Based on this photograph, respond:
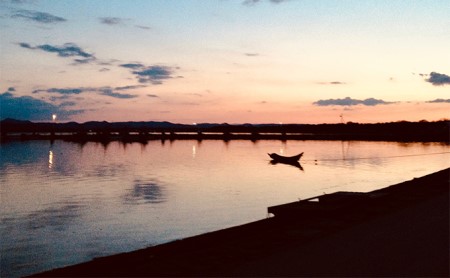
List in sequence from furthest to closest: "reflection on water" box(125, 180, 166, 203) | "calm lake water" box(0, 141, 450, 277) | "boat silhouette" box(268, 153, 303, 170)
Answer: "boat silhouette" box(268, 153, 303, 170) < "reflection on water" box(125, 180, 166, 203) < "calm lake water" box(0, 141, 450, 277)

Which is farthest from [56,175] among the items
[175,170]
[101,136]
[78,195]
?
[101,136]

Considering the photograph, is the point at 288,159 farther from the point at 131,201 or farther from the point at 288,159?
the point at 131,201

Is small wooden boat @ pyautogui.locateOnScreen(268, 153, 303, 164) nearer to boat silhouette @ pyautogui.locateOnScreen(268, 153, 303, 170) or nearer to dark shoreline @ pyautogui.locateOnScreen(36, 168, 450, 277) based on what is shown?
boat silhouette @ pyautogui.locateOnScreen(268, 153, 303, 170)

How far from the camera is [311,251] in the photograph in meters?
9.98

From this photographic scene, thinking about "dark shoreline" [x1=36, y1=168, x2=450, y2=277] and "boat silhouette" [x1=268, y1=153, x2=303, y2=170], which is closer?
"dark shoreline" [x1=36, y1=168, x2=450, y2=277]

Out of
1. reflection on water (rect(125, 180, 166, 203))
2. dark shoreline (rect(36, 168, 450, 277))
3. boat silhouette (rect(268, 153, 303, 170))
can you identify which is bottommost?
reflection on water (rect(125, 180, 166, 203))

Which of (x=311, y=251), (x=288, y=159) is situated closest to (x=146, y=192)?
(x=311, y=251)

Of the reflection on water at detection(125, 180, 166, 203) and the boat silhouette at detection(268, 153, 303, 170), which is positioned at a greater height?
the boat silhouette at detection(268, 153, 303, 170)

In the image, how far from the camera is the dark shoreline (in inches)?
341

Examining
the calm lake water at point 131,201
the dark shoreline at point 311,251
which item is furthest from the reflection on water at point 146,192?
the dark shoreline at point 311,251

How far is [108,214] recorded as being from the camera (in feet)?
85.4

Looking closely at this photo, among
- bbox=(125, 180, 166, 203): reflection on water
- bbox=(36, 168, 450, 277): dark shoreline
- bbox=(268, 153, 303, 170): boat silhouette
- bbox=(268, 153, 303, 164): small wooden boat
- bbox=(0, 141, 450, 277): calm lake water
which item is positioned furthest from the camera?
bbox=(268, 153, 303, 164): small wooden boat

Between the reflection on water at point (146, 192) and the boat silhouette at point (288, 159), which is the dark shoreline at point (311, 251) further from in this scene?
the boat silhouette at point (288, 159)

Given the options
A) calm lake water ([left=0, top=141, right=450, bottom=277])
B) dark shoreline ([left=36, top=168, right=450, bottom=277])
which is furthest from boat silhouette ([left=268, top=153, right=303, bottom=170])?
dark shoreline ([left=36, top=168, right=450, bottom=277])
